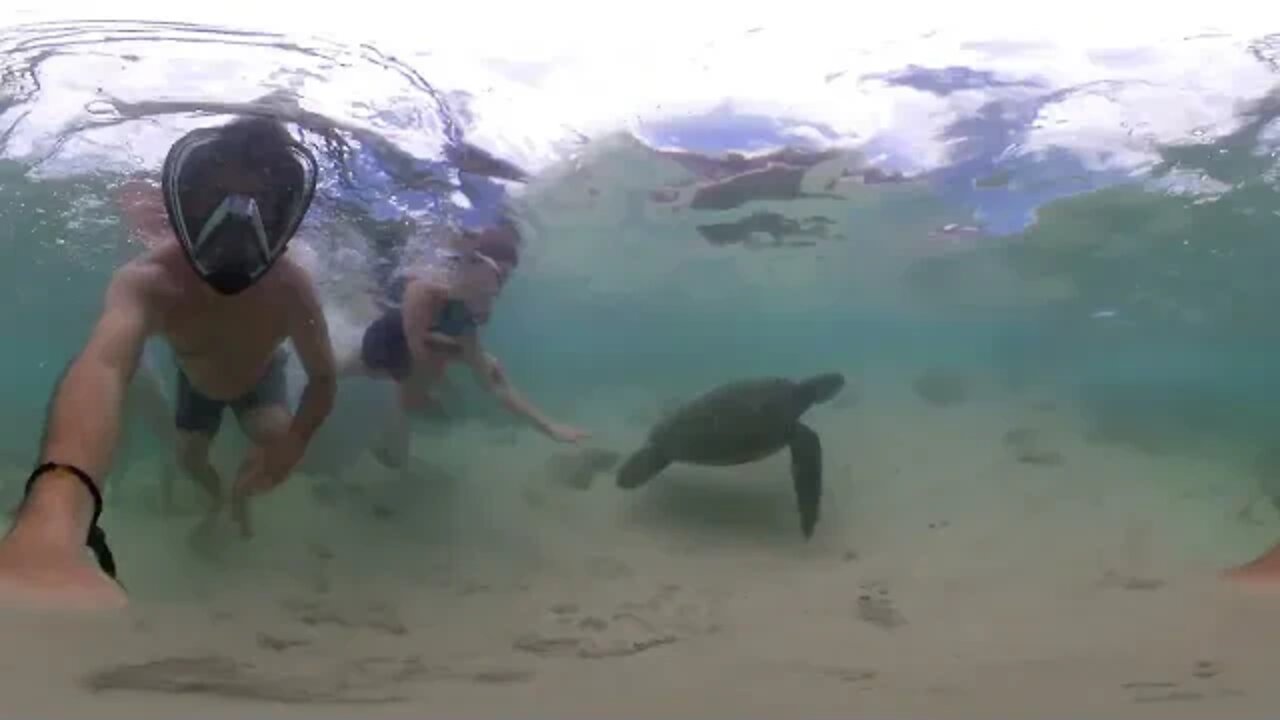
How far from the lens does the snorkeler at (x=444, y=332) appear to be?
1.08 meters

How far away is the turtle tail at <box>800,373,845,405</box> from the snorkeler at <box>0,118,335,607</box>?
1.49ft

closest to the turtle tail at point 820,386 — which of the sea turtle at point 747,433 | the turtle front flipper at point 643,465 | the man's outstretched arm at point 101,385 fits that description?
the sea turtle at point 747,433

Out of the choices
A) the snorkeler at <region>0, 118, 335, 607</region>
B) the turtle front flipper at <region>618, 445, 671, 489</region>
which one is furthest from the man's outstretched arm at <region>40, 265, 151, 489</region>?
the turtle front flipper at <region>618, 445, 671, 489</region>

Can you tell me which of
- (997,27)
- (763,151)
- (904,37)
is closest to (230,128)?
(763,151)

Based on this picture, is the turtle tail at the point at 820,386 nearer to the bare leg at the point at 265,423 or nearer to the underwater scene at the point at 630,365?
the underwater scene at the point at 630,365

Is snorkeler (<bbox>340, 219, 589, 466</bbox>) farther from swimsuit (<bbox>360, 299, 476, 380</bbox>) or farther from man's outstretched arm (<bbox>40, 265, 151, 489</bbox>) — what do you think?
man's outstretched arm (<bbox>40, 265, 151, 489</bbox>)

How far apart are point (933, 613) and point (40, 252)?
942 millimetres

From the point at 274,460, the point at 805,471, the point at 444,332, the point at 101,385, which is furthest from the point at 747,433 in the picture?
the point at 101,385

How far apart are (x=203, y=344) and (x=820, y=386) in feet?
1.96

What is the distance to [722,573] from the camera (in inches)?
44.3

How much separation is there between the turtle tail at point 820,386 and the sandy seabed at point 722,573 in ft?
0.07

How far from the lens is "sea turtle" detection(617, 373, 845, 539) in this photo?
109 centimetres

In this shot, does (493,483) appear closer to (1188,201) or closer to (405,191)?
(405,191)

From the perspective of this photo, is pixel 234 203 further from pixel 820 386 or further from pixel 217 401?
pixel 820 386
